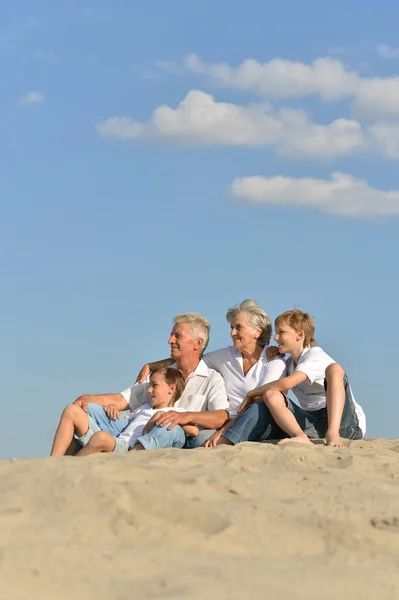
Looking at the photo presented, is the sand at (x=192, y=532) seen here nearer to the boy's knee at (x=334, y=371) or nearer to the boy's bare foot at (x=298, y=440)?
the boy's bare foot at (x=298, y=440)

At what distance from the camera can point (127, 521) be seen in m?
3.59

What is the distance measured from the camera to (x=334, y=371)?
22.4 feet

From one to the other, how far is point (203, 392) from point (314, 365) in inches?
39.9

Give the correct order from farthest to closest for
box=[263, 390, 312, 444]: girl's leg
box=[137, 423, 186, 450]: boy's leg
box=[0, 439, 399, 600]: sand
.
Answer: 1. box=[263, 390, 312, 444]: girl's leg
2. box=[137, 423, 186, 450]: boy's leg
3. box=[0, 439, 399, 600]: sand

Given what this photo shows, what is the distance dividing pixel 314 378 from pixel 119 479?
305 cm

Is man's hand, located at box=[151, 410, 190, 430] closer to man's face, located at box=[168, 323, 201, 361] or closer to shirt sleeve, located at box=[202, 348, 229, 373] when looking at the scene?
man's face, located at box=[168, 323, 201, 361]

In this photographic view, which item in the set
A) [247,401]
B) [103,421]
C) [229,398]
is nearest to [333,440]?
[247,401]

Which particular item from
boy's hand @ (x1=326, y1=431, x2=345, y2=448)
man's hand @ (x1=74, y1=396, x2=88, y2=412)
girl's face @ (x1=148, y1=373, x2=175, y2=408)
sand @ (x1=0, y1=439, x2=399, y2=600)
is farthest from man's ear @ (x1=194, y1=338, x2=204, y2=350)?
sand @ (x1=0, y1=439, x2=399, y2=600)

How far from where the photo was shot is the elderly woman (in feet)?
24.1

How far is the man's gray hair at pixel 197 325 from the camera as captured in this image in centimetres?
736

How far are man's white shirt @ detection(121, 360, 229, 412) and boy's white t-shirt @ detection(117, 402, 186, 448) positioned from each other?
11 cm

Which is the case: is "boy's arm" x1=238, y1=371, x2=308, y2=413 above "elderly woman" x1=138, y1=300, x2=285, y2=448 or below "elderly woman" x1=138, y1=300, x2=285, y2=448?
below

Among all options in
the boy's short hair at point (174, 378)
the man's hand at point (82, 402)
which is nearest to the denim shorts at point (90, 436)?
the man's hand at point (82, 402)

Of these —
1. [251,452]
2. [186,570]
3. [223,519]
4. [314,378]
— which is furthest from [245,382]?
[186,570]
